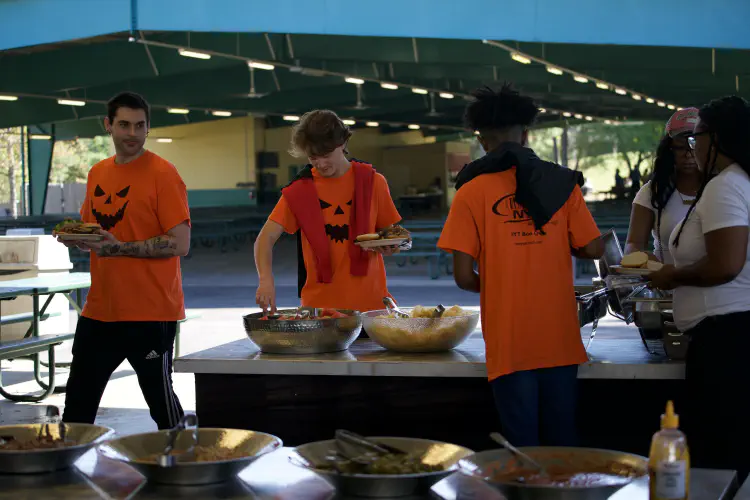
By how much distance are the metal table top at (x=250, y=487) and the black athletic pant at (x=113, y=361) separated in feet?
6.00

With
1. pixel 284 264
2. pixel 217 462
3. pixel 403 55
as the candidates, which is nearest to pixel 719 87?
pixel 403 55

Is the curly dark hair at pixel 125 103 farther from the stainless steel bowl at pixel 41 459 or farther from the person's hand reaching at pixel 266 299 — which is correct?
the stainless steel bowl at pixel 41 459

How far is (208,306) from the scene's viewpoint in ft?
46.9

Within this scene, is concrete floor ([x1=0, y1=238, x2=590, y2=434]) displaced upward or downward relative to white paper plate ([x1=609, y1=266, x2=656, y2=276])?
downward

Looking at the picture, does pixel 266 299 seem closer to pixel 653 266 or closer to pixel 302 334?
Answer: pixel 302 334

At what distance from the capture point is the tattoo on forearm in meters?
4.08

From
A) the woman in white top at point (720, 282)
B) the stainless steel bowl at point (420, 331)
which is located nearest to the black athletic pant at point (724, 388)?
the woman in white top at point (720, 282)

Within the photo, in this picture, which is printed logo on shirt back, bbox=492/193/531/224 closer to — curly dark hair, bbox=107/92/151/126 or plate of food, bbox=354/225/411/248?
plate of food, bbox=354/225/411/248

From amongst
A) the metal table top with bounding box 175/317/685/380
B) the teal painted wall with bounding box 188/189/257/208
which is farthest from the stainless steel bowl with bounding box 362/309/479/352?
the teal painted wall with bounding box 188/189/257/208

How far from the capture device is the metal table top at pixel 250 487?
213cm

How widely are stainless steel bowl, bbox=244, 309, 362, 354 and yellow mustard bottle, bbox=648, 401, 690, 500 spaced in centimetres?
183

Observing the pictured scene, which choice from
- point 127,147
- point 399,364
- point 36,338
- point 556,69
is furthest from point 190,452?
point 556,69

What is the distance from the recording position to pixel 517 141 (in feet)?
10.8

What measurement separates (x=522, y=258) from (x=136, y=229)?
1753 mm
